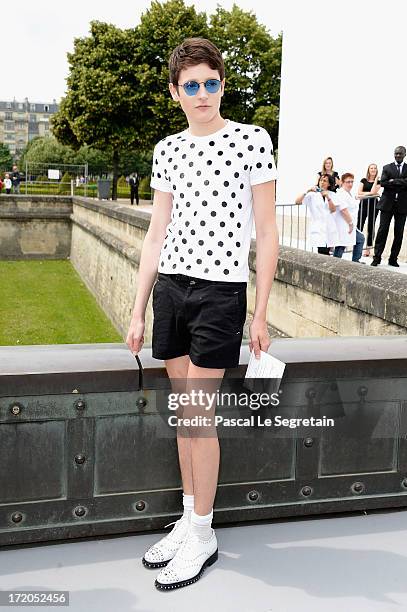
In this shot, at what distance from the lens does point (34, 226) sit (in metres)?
32.0

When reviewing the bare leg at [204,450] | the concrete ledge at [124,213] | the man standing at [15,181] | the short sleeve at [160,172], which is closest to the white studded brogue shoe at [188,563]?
the bare leg at [204,450]

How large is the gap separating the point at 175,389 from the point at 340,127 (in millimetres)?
14757

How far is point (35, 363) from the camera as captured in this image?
2762 mm

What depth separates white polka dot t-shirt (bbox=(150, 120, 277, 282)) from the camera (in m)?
2.51

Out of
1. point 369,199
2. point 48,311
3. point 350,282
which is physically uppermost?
point 369,199

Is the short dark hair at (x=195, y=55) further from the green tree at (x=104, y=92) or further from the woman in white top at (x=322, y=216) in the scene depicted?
the green tree at (x=104, y=92)

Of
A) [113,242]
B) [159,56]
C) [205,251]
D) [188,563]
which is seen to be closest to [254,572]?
[188,563]

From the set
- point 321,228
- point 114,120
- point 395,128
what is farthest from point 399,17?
point 114,120

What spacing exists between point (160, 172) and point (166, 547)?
4.26 feet

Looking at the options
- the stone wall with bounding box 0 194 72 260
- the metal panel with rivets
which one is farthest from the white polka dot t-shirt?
the stone wall with bounding box 0 194 72 260

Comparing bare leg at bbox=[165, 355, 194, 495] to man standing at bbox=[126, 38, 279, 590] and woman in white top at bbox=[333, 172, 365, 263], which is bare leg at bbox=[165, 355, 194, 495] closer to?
man standing at bbox=[126, 38, 279, 590]

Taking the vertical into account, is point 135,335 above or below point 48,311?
above

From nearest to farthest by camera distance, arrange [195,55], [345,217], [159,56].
→ [195,55] < [345,217] < [159,56]

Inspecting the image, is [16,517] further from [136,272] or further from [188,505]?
[136,272]
